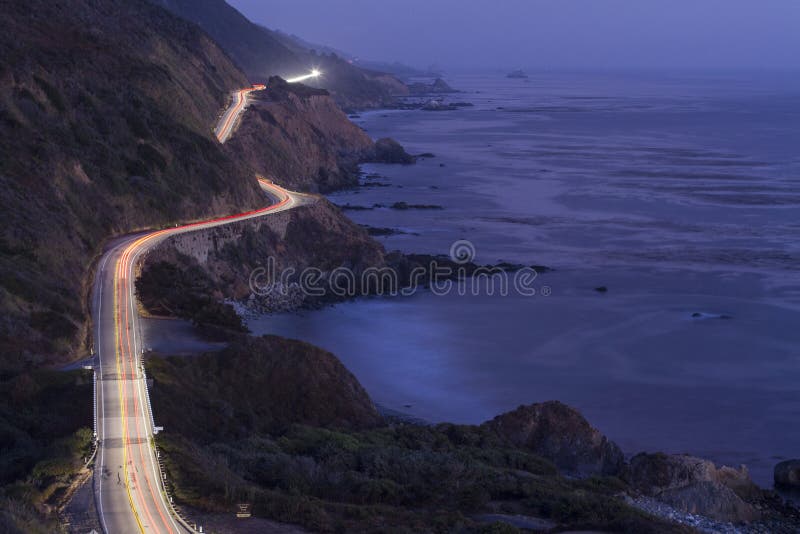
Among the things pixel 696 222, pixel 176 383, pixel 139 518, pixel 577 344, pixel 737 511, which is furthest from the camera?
pixel 696 222

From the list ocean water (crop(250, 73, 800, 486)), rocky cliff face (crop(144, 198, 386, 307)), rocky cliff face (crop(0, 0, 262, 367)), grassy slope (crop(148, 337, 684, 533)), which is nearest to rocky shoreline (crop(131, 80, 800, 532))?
rocky cliff face (crop(144, 198, 386, 307))

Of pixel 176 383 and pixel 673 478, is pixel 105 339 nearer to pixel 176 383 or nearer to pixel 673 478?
pixel 176 383

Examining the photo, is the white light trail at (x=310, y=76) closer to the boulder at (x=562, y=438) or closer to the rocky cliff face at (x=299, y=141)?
the rocky cliff face at (x=299, y=141)

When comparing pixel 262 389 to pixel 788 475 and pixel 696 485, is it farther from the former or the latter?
A: pixel 788 475

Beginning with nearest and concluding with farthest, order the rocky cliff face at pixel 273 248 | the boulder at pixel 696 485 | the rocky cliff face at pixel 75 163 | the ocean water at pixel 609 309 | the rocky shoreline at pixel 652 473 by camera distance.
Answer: the rocky shoreline at pixel 652 473, the boulder at pixel 696 485, the rocky cliff face at pixel 75 163, the ocean water at pixel 609 309, the rocky cliff face at pixel 273 248

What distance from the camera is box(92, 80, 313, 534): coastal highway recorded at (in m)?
12.8

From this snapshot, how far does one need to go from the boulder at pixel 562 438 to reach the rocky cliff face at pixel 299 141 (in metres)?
28.0

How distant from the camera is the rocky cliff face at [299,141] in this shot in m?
54.5

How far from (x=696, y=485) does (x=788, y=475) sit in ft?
10.7

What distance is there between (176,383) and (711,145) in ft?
254

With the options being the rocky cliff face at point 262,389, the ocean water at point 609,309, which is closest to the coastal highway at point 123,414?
the rocky cliff face at point 262,389

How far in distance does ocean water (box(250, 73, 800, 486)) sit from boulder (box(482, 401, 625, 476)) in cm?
203

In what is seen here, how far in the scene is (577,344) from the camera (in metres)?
29.8

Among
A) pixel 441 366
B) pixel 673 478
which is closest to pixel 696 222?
pixel 441 366
